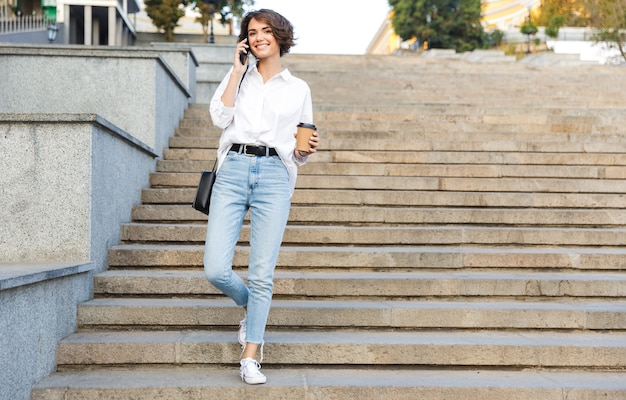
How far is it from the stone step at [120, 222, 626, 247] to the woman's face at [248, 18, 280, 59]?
2.49 metres

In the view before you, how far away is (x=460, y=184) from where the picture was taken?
7211mm

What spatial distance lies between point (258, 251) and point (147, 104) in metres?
3.78

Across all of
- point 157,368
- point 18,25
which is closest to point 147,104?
point 157,368

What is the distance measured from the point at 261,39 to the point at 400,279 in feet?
7.49

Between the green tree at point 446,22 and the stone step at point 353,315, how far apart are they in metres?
33.9

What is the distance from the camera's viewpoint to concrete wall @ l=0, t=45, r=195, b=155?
6.95 m

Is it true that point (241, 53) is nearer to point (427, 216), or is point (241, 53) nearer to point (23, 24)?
point (427, 216)

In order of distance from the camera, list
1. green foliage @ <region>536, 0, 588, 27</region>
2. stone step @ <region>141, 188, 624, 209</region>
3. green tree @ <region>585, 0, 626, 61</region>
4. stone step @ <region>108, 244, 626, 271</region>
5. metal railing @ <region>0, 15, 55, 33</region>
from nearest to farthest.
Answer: stone step @ <region>108, 244, 626, 271</region>
stone step @ <region>141, 188, 624, 209</region>
green tree @ <region>585, 0, 626, 61</region>
metal railing @ <region>0, 15, 55, 33</region>
green foliage @ <region>536, 0, 588, 27</region>

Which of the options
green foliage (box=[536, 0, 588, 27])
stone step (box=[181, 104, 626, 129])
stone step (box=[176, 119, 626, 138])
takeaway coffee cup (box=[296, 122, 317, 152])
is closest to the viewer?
takeaway coffee cup (box=[296, 122, 317, 152])

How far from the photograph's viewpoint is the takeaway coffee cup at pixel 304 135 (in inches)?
143

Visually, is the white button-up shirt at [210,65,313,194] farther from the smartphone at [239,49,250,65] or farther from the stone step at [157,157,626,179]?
the stone step at [157,157,626,179]

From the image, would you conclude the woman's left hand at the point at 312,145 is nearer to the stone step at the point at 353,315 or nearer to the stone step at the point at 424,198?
the stone step at the point at 353,315

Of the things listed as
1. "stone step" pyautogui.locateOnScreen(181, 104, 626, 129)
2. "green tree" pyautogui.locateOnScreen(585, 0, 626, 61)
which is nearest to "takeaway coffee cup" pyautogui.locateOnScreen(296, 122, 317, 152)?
"stone step" pyautogui.locateOnScreen(181, 104, 626, 129)

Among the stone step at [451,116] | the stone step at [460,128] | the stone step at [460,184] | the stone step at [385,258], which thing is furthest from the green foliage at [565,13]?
the stone step at [385,258]
